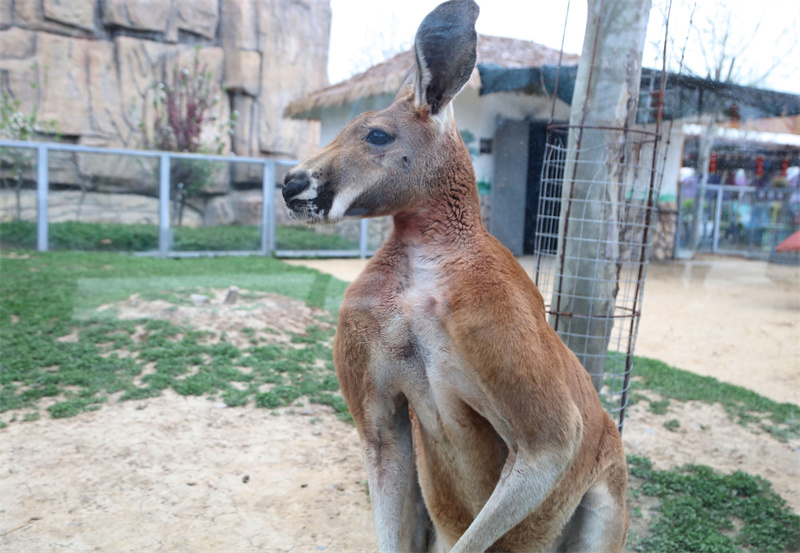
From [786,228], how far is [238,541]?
429 cm

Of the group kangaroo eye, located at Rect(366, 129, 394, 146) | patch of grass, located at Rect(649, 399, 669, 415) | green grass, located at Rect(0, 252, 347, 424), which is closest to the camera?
kangaroo eye, located at Rect(366, 129, 394, 146)

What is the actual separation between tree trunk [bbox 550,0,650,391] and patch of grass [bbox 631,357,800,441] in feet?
4.94

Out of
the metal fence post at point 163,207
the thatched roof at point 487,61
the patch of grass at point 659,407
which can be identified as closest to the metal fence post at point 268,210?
the metal fence post at point 163,207

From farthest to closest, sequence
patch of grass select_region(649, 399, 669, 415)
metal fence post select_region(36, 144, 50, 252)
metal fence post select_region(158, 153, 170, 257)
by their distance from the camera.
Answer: metal fence post select_region(158, 153, 170, 257) < metal fence post select_region(36, 144, 50, 252) < patch of grass select_region(649, 399, 669, 415)

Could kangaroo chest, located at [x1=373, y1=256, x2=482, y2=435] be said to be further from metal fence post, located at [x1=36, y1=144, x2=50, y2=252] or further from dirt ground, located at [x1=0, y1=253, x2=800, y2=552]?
metal fence post, located at [x1=36, y1=144, x2=50, y2=252]

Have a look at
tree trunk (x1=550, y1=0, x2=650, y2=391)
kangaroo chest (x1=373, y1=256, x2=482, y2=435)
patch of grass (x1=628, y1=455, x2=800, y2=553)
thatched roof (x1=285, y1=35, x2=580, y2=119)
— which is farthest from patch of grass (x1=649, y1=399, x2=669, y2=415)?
kangaroo chest (x1=373, y1=256, x2=482, y2=435)

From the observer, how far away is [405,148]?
145 cm

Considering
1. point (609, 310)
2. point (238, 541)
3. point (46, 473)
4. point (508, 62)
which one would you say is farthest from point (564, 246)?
point (46, 473)

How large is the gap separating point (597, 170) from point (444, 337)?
1526mm

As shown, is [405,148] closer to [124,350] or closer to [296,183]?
[296,183]

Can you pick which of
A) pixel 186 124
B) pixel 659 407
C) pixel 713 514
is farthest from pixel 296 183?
pixel 186 124

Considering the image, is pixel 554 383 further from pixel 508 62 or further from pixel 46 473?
pixel 46 473

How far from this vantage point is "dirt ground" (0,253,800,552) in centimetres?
229

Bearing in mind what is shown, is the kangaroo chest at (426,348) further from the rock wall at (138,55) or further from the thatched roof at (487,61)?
the rock wall at (138,55)
